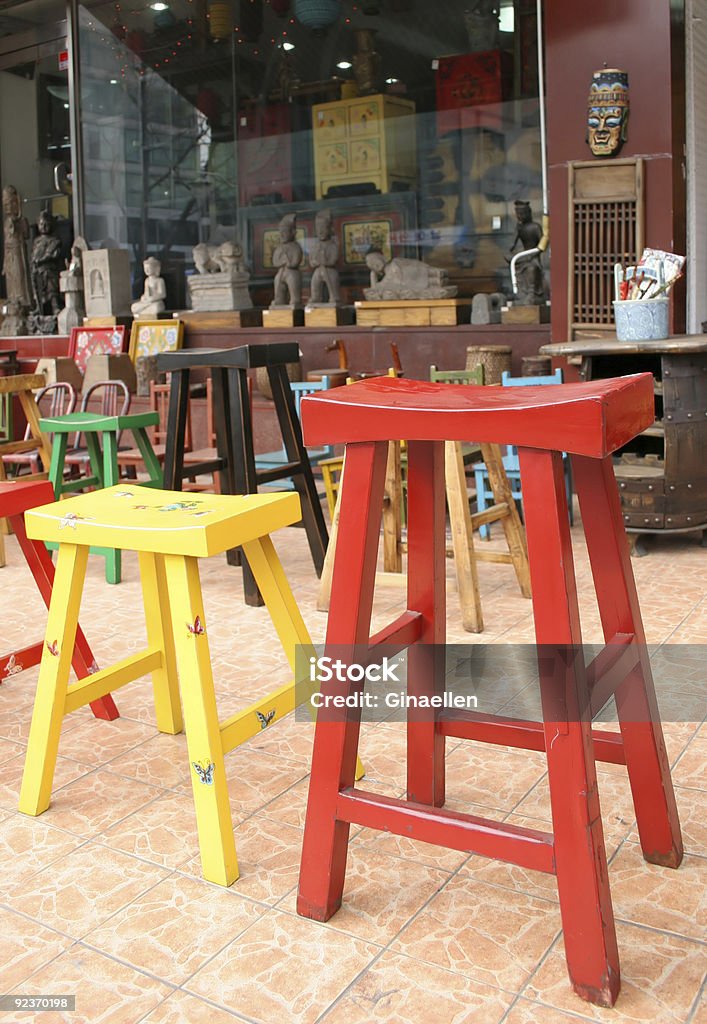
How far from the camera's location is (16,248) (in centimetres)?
1004

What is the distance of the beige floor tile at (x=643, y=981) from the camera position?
1544mm

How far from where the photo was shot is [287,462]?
4.18 metres

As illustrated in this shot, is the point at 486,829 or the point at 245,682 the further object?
the point at 245,682

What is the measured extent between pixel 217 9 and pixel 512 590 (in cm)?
700

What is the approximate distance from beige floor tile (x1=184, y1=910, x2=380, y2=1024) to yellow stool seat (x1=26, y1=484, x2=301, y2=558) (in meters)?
0.67

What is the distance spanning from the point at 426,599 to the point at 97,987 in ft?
2.85

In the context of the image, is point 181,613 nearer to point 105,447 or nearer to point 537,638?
point 537,638

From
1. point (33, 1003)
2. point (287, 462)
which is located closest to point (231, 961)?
point (33, 1003)

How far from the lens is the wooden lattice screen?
5.17 m

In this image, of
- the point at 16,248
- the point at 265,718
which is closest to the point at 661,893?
the point at 265,718

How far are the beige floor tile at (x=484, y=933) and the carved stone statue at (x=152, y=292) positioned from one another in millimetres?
7458

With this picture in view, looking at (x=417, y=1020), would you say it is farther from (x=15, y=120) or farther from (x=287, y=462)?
(x=15, y=120)

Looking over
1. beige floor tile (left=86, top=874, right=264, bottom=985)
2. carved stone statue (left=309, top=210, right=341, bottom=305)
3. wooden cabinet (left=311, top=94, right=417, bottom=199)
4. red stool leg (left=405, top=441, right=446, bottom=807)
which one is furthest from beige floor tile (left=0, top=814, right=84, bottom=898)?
wooden cabinet (left=311, top=94, right=417, bottom=199)

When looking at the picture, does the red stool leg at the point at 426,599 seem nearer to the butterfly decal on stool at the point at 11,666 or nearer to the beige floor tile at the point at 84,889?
the beige floor tile at the point at 84,889
